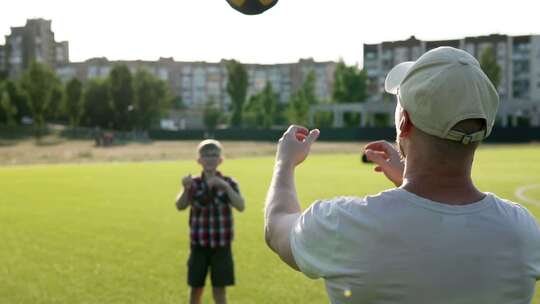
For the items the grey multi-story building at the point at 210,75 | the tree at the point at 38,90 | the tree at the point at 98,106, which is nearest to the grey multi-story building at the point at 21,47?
the grey multi-story building at the point at 210,75

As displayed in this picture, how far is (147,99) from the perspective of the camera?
9175 cm

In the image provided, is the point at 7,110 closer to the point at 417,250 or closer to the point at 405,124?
the point at 405,124

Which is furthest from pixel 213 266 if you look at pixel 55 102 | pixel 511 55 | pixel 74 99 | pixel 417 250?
pixel 511 55

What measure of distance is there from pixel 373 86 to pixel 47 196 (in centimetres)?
9287

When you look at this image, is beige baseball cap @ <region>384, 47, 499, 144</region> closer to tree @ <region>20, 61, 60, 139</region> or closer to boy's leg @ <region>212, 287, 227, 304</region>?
boy's leg @ <region>212, 287, 227, 304</region>

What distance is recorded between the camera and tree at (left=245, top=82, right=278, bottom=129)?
98750mm

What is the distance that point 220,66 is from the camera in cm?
15325

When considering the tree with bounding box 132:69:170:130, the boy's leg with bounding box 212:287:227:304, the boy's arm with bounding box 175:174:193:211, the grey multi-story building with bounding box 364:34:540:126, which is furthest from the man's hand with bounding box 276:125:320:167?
the grey multi-story building with bounding box 364:34:540:126

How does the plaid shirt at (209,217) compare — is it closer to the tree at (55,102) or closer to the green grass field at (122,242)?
the green grass field at (122,242)

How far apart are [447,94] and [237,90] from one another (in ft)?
320

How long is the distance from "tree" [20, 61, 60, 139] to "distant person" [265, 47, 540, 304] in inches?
3086

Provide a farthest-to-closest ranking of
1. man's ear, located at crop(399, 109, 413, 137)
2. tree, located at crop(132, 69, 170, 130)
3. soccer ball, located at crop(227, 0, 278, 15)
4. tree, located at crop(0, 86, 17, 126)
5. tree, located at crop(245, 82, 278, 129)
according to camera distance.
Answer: tree, located at crop(245, 82, 278, 129) < tree, located at crop(132, 69, 170, 130) < tree, located at crop(0, 86, 17, 126) < soccer ball, located at crop(227, 0, 278, 15) < man's ear, located at crop(399, 109, 413, 137)

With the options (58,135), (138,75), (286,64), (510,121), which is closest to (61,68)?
(286,64)

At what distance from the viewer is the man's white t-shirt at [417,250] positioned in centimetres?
172
